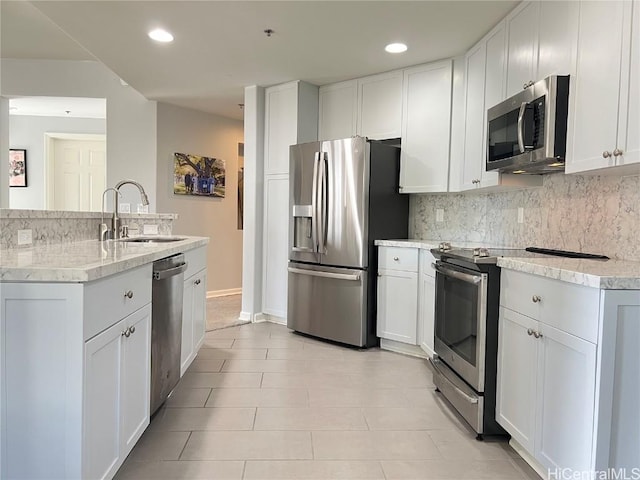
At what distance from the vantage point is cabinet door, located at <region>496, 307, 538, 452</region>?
1.92 m

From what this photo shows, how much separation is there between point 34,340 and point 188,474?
0.93 meters

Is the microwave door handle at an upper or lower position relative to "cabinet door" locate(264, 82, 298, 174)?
lower

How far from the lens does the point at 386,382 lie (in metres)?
3.11

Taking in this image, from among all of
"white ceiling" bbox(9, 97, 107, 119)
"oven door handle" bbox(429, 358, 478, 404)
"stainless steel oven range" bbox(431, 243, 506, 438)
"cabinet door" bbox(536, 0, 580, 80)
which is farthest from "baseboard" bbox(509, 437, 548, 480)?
"white ceiling" bbox(9, 97, 107, 119)

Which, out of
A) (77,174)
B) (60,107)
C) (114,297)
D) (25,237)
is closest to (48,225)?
(25,237)

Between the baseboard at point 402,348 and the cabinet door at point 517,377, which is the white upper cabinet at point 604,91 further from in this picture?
the baseboard at point 402,348

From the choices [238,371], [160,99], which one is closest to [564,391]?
[238,371]

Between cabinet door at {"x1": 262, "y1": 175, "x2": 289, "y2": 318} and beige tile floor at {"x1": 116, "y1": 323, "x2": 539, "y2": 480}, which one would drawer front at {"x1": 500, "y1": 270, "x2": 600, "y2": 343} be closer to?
beige tile floor at {"x1": 116, "y1": 323, "x2": 539, "y2": 480}

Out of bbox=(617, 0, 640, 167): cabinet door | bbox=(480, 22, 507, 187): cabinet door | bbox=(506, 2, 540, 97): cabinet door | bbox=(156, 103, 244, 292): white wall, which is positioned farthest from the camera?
bbox=(156, 103, 244, 292): white wall

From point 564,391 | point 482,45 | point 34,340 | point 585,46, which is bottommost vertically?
point 564,391

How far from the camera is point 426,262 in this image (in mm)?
3510

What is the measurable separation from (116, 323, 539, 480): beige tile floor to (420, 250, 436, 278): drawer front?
722 millimetres

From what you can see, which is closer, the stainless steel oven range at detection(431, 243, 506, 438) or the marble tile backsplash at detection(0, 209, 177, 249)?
the marble tile backsplash at detection(0, 209, 177, 249)

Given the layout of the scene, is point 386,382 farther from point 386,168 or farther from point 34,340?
point 34,340
